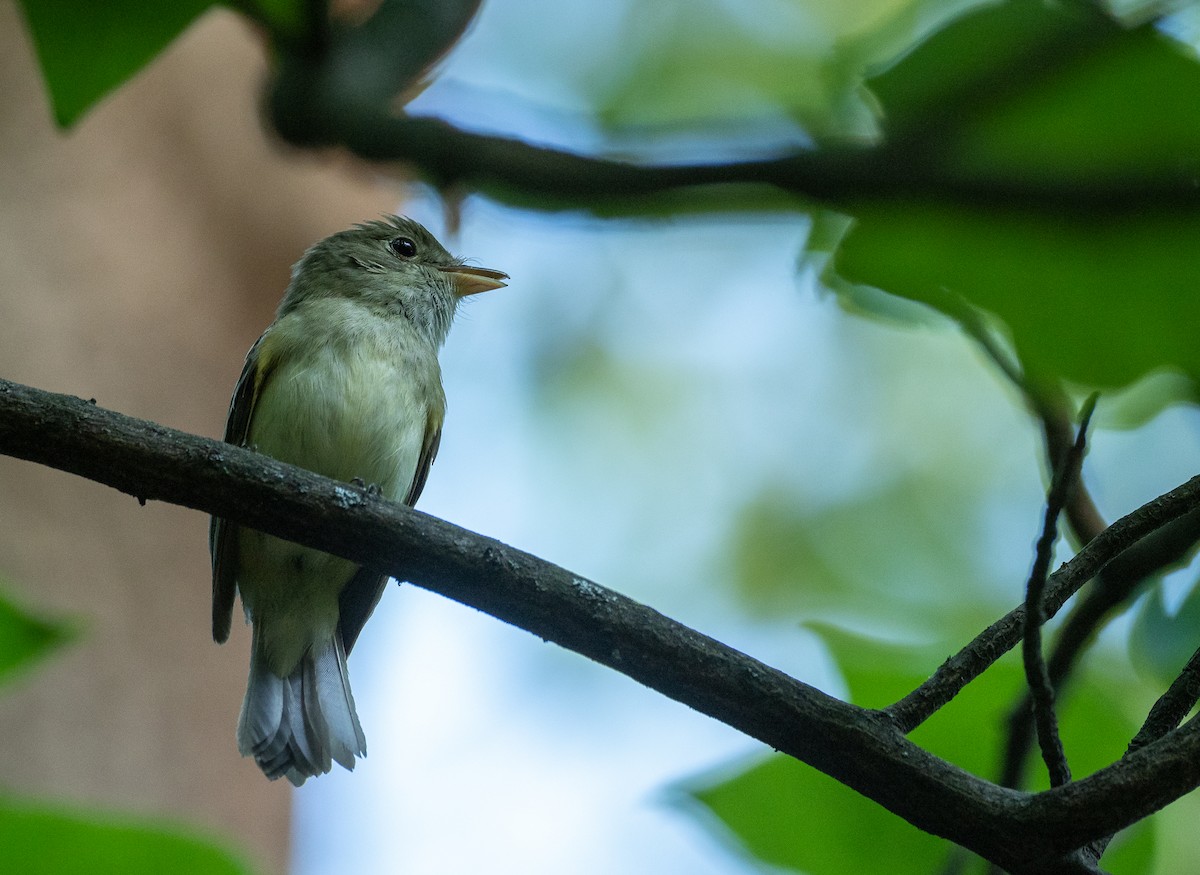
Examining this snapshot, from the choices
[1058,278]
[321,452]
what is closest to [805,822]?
[1058,278]

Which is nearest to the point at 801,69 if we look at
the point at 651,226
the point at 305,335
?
the point at 305,335

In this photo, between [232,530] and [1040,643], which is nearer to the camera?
[1040,643]

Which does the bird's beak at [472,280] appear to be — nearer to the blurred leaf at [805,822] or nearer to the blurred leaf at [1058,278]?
the blurred leaf at [805,822]

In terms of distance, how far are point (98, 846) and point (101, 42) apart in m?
1.53

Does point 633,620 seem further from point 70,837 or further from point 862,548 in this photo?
point 862,548

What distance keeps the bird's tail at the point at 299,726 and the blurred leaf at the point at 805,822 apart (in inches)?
82.7

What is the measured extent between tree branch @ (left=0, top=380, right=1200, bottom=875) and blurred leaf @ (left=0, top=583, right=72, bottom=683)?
0.45 m

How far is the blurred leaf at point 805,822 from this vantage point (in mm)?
2656

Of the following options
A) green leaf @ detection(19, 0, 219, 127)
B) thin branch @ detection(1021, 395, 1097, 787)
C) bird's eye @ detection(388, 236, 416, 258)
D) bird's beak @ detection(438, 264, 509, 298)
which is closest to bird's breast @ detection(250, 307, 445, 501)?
bird's beak @ detection(438, 264, 509, 298)

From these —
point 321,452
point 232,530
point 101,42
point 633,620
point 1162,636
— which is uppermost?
point 321,452

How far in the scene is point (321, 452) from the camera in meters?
4.77

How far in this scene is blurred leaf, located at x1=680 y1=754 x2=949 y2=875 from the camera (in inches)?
105

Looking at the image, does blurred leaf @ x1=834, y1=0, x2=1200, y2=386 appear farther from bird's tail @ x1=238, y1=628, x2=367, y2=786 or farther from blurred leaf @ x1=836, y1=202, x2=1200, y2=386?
bird's tail @ x1=238, y1=628, x2=367, y2=786

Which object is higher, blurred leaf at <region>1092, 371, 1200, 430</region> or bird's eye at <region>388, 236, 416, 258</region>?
bird's eye at <region>388, 236, 416, 258</region>
